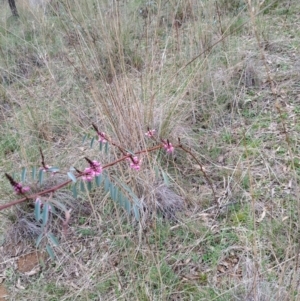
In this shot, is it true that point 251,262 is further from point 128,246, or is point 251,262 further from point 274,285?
point 128,246

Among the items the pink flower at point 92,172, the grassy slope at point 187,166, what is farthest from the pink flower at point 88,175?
the grassy slope at point 187,166

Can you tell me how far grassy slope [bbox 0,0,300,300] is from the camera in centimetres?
135

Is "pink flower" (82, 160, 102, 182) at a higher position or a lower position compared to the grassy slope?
higher

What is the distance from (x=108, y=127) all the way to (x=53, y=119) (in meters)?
0.69

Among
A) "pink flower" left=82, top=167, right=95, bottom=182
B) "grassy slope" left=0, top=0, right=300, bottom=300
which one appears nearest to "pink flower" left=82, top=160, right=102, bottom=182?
"pink flower" left=82, top=167, right=95, bottom=182

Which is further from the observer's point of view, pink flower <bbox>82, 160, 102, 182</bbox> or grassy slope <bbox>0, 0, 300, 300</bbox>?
grassy slope <bbox>0, 0, 300, 300</bbox>

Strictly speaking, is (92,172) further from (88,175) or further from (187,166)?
(187,166)

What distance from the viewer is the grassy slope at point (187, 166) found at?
135 cm

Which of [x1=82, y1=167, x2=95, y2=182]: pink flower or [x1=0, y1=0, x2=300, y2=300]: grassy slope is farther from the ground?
[x1=82, y1=167, x2=95, y2=182]: pink flower

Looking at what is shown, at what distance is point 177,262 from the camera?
142 cm

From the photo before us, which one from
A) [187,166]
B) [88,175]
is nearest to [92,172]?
[88,175]

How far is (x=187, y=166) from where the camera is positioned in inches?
72.4

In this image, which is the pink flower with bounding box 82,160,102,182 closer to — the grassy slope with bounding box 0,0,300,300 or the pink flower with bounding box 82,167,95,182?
the pink flower with bounding box 82,167,95,182

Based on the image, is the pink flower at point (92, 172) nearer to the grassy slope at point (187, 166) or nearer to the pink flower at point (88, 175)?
the pink flower at point (88, 175)
